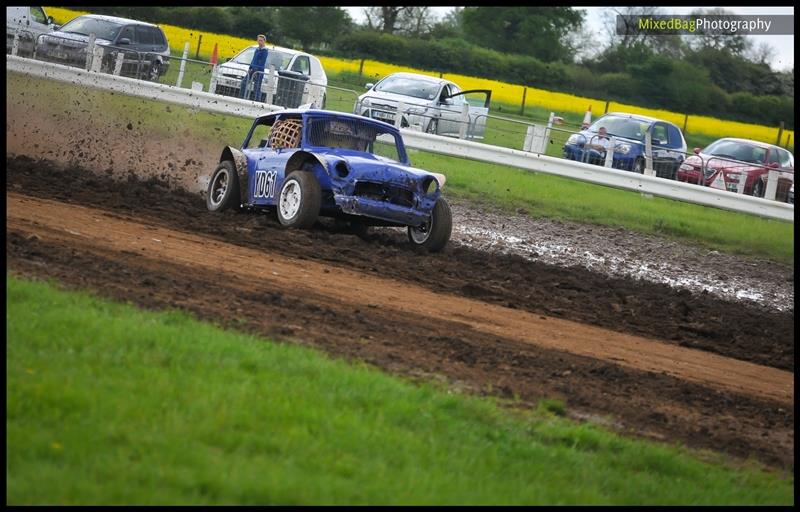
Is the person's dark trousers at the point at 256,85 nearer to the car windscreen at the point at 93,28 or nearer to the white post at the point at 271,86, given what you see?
the white post at the point at 271,86

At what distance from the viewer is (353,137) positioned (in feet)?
47.9

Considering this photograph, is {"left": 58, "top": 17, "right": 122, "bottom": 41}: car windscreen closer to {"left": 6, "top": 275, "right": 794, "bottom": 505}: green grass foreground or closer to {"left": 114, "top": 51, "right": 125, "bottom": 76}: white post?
{"left": 114, "top": 51, "right": 125, "bottom": 76}: white post

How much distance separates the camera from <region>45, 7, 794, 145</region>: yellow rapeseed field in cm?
4356

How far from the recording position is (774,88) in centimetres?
5706

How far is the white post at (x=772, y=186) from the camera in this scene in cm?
1780

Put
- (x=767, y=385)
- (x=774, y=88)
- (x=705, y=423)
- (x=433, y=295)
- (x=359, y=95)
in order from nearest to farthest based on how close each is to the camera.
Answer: (x=705, y=423), (x=767, y=385), (x=433, y=295), (x=359, y=95), (x=774, y=88)

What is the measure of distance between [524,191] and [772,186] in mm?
4653

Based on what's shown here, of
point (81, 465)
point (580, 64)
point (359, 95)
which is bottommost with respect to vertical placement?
point (81, 465)

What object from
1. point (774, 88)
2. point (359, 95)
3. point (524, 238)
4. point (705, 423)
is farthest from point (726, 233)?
point (774, 88)

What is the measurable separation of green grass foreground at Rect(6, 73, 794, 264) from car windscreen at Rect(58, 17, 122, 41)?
169 inches

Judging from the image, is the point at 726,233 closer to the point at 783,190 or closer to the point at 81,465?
the point at 783,190

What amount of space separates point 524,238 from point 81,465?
12990 millimetres

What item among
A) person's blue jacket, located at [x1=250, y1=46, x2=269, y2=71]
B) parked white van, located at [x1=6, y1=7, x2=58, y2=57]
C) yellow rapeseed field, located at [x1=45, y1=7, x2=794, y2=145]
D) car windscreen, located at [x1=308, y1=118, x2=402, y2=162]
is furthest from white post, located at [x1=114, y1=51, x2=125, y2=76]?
yellow rapeseed field, located at [x1=45, y1=7, x2=794, y2=145]

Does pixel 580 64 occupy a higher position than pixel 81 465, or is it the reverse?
pixel 580 64
